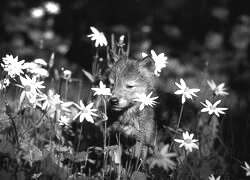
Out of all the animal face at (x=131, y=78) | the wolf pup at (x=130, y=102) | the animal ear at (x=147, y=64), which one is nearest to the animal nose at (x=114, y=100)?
the wolf pup at (x=130, y=102)

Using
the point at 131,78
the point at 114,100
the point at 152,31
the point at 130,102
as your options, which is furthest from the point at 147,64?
the point at 152,31

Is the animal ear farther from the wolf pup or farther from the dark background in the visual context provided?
the dark background

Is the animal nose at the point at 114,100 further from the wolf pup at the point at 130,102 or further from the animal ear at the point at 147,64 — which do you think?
the animal ear at the point at 147,64

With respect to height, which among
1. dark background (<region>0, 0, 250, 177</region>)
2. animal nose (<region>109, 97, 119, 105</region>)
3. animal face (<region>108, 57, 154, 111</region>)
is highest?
dark background (<region>0, 0, 250, 177</region>)

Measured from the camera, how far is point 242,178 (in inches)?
145

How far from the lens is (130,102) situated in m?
4.10

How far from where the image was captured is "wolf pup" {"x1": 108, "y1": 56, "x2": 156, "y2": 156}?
157 inches

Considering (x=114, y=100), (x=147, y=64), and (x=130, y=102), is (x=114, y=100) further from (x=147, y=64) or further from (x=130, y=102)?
(x=147, y=64)

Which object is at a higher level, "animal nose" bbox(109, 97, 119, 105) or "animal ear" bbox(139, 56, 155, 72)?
"animal ear" bbox(139, 56, 155, 72)

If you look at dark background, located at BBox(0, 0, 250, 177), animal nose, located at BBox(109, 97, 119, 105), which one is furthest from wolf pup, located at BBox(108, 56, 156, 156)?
dark background, located at BBox(0, 0, 250, 177)

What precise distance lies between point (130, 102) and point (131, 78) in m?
0.41

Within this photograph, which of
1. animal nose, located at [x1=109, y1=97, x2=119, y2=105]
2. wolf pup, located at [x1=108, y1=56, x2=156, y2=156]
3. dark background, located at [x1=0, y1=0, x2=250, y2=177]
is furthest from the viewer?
dark background, located at [x1=0, y1=0, x2=250, y2=177]

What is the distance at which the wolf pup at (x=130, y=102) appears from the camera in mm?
3995

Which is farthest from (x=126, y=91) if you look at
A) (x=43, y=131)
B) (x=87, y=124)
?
(x=43, y=131)
